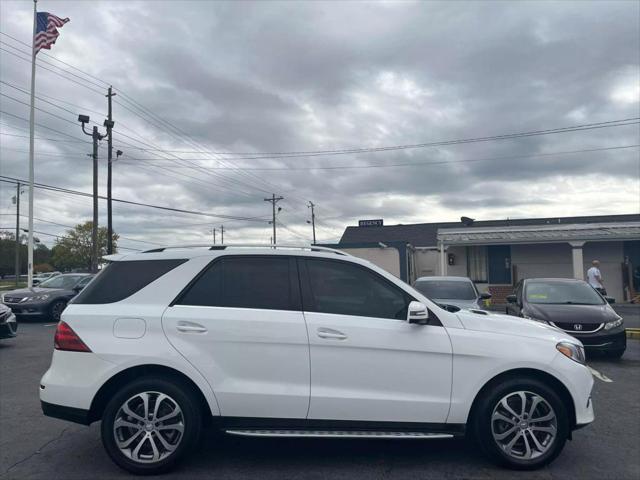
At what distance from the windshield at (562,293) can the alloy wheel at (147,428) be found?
26.2 feet

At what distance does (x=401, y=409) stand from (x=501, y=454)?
87 cm

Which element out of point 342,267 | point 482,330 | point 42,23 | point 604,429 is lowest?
point 604,429

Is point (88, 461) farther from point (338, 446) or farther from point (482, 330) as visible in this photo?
point (482, 330)

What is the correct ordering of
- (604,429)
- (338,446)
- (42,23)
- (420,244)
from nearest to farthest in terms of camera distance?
(338,446)
(604,429)
(42,23)
(420,244)

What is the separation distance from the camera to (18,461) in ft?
14.3

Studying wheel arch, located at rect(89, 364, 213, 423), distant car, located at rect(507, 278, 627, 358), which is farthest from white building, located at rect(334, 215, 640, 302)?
wheel arch, located at rect(89, 364, 213, 423)

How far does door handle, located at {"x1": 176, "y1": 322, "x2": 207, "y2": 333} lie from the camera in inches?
162

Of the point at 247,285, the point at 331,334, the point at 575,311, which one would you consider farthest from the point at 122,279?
the point at 575,311

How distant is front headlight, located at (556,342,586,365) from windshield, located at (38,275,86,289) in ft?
50.3

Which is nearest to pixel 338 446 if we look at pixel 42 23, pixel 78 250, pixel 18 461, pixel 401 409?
pixel 401 409

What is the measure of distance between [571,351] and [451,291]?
7.66 metres

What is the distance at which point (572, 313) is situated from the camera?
9.16 meters

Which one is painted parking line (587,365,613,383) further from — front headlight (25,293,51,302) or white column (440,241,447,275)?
white column (440,241,447,275)

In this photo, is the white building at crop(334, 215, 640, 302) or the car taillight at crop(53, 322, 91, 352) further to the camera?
the white building at crop(334, 215, 640, 302)
